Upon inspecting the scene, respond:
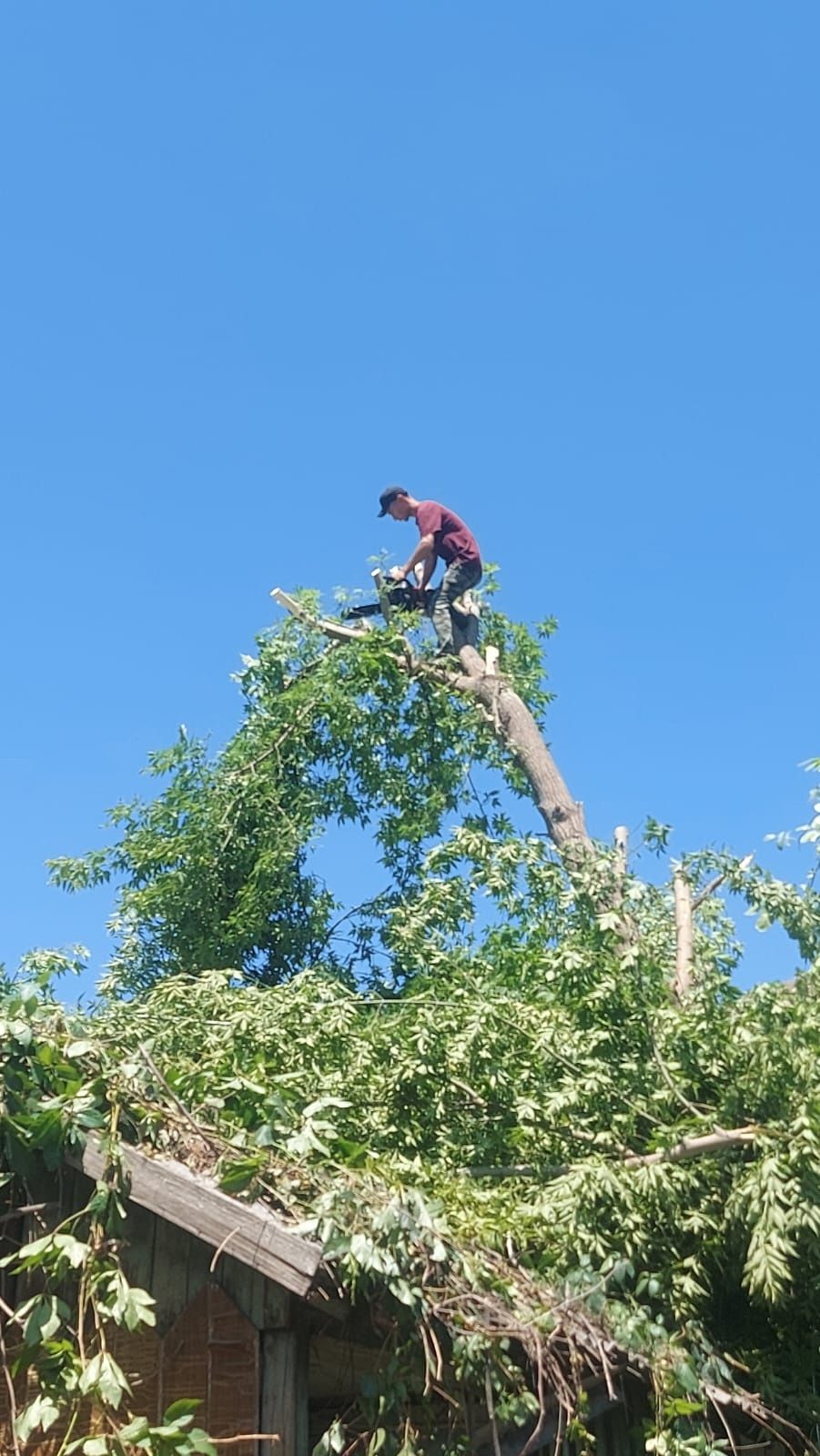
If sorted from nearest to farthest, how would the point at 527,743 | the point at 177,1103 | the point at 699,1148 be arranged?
1. the point at 177,1103
2. the point at 699,1148
3. the point at 527,743

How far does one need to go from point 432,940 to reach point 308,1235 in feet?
17.7

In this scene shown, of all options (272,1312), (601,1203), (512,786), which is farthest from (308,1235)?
(512,786)

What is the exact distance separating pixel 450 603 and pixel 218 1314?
863cm

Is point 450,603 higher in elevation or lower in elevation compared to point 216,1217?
higher

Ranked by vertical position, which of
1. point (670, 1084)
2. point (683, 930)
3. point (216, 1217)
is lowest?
point (216, 1217)

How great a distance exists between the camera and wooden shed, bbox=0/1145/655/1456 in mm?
4676

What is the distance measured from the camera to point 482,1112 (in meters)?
7.91

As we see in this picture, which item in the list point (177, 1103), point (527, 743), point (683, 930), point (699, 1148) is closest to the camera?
point (177, 1103)

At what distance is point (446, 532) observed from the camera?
12852 mm

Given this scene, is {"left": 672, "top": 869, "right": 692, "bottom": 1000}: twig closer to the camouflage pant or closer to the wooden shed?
the wooden shed

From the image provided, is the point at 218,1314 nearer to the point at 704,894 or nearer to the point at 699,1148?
the point at 699,1148

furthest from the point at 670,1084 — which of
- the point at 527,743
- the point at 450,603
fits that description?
the point at 450,603

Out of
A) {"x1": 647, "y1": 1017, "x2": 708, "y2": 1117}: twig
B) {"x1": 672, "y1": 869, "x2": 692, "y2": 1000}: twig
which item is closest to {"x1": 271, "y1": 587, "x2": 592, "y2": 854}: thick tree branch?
{"x1": 672, "y1": 869, "x2": 692, "y2": 1000}: twig

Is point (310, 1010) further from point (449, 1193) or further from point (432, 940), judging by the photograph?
point (449, 1193)
